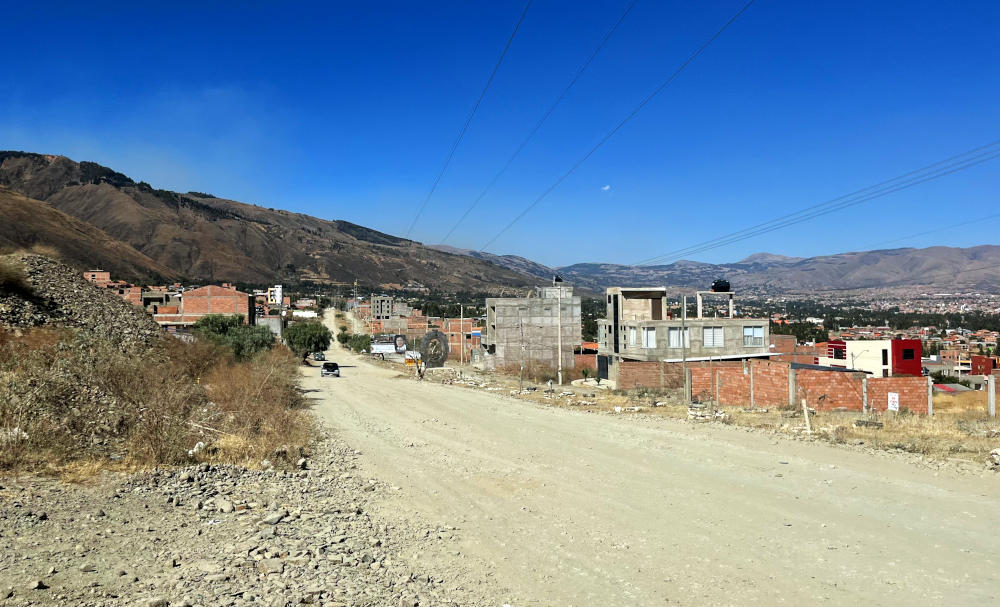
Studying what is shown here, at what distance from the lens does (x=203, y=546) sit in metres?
7.13

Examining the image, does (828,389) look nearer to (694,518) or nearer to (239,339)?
(694,518)

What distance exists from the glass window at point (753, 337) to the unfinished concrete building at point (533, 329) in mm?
17342

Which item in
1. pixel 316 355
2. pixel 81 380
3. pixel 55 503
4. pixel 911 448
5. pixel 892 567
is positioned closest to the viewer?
pixel 892 567

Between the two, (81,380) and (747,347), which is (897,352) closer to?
(747,347)

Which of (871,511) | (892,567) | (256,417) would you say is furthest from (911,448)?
(256,417)

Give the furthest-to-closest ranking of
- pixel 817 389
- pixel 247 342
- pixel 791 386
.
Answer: pixel 247 342, pixel 817 389, pixel 791 386

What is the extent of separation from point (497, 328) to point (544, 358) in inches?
213

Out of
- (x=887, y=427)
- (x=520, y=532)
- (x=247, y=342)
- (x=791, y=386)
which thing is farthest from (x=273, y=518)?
(x=247, y=342)

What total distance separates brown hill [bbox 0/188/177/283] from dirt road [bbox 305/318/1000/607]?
163 m

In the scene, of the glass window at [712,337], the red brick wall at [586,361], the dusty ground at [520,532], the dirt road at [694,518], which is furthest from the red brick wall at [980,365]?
the dusty ground at [520,532]

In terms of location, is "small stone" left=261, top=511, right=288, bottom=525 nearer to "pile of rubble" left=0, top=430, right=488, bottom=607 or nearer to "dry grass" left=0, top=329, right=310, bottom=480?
"pile of rubble" left=0, top=430, right=488, bottom=607

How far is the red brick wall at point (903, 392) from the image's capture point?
20719 mm

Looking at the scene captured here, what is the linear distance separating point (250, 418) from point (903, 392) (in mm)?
19680

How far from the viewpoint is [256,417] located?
15.0 meters
